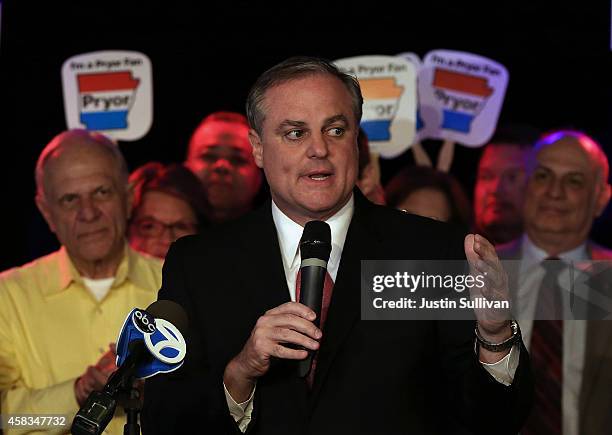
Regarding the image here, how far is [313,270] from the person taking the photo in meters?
2.36

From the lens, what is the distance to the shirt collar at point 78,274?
13.9 ft

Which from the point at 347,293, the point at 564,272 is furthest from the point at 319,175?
the point at 564,272

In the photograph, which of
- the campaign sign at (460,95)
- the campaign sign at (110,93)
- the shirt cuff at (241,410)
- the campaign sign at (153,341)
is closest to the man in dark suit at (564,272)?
the campaign sign at (460,95)

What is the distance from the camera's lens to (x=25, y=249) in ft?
18.2

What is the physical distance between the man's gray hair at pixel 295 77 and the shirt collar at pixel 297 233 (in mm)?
235

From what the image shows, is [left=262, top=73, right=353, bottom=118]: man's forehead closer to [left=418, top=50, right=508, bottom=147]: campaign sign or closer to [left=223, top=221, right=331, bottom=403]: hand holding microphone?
[left=223, top=221, right=331, bottom=403]: hand holding microphone

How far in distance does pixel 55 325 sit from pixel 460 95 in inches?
94.0

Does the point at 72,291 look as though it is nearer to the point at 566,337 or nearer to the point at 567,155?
the point at 566,337

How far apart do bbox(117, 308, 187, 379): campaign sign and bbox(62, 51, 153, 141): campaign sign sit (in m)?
3.26

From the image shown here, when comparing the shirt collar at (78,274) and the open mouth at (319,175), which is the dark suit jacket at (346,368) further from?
the shirt collar at (78,274)

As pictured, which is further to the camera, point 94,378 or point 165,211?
point 165,211

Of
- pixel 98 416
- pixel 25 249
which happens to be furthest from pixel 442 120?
pixel 98 416

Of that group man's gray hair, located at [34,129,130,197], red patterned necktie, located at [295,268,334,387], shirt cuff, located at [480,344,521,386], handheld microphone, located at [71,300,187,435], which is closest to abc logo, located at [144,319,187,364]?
handheld microphone, located at [71,300,187,435]

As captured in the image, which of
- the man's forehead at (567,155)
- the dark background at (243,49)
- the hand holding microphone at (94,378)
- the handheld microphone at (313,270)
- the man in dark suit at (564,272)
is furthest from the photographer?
the dark background at (243,49)
